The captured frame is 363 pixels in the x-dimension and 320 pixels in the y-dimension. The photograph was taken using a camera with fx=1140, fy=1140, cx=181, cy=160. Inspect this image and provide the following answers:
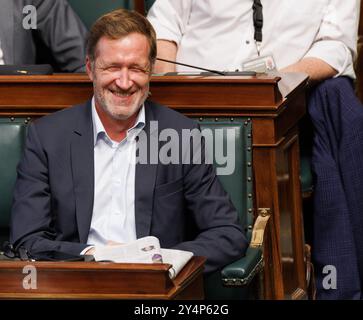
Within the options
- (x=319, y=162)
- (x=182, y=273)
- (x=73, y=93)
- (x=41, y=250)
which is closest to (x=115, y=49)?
(x=73, y=93)

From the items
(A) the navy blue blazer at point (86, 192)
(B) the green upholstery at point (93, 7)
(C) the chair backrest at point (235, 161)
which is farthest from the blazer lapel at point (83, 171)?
(B) the green upholstery at point (93, 7)

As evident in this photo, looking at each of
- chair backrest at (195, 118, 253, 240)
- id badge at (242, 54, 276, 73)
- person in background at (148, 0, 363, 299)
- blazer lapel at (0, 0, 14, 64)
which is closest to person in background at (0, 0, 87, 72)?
blazer lapel at (0, 0, 14, 64)

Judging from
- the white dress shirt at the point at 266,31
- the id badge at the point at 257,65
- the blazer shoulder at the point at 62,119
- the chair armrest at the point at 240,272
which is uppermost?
the white dress shirt at the point at 266,31

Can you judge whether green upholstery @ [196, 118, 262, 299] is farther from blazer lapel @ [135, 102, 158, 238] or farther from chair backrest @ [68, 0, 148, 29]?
chair backrest @ [68, 0, 148, 29]

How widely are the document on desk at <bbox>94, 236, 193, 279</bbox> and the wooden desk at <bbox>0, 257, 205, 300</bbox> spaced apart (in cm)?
15

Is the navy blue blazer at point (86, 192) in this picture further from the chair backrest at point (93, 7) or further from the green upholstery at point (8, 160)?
the chair backrest at point (93, 7)

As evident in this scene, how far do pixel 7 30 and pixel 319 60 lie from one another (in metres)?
1.06

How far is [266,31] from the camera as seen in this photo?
3922 millimetres

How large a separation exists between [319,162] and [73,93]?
970 millimetres

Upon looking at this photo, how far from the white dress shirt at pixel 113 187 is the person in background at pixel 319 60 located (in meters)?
0.88

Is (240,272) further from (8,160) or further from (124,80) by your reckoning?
(8,160)

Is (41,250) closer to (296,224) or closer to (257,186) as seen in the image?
(257,186)

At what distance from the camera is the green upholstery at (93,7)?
4.11 m
